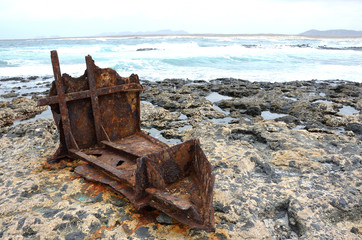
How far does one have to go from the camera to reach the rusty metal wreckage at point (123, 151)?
2521 mm

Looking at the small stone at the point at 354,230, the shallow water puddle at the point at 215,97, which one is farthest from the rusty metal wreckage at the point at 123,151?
the shallow water puddle at the point at 215,97

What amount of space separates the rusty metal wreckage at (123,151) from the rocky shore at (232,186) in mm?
246

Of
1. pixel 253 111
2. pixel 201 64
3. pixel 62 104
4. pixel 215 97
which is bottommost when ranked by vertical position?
pixel 201 64

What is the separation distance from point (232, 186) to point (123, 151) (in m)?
1.57

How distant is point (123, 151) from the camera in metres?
3.56

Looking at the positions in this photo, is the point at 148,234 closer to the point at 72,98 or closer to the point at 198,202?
the point at 198,202

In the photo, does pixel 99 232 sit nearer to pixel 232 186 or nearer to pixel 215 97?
pixel 232 186

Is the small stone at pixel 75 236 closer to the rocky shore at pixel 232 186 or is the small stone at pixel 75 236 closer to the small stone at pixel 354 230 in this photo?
the rocky shore at pixel 232 186

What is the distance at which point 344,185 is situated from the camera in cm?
341

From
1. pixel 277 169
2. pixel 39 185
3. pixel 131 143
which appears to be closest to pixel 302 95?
pixel 277 169

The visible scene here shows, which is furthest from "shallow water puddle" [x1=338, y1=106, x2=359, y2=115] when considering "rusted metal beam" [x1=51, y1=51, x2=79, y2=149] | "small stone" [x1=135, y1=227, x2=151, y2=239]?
"rusted metal beam" [x1=51, y1=51, x2=79, y2=149]

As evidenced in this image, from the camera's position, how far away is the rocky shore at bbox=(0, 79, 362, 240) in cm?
257

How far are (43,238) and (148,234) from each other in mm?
990

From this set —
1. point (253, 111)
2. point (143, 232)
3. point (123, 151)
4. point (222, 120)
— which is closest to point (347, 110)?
point (253, 111)
